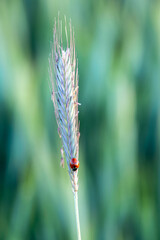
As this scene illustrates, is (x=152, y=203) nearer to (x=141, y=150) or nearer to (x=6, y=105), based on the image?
(x=141, y=150)

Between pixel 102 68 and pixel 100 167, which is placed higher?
pixel 102 68

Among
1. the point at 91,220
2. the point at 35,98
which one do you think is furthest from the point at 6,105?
the point at 91,220

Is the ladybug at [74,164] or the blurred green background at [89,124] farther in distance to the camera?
the blurred green background at [89,124]

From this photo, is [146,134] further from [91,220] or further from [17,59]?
[17,59]

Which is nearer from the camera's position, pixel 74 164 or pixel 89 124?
pixel 74 164

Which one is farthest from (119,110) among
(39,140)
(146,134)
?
(39,140)

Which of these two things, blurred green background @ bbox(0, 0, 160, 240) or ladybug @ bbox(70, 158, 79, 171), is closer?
ladybug @ bbox(70, 158, 79, 171)

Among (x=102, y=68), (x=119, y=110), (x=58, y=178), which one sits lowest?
(x=58, y=178)
